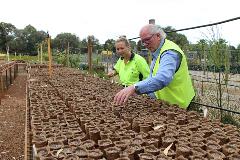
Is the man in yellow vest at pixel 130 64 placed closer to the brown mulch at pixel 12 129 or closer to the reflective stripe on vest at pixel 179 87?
the reflective stripe on vest at pixel 179 87

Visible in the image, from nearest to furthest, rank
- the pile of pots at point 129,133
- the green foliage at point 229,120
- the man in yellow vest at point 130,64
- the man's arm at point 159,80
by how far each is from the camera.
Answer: the pile of pots at point 129,133 → the man's arm at point 159,80 → the man in yellow vest at point 130,64 → the green foliage at point 229,120

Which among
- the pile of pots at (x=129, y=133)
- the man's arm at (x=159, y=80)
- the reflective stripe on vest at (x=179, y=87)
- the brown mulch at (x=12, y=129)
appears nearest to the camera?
the pile of pots at (x=129, y=133)

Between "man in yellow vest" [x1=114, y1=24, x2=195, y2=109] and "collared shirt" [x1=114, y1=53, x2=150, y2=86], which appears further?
"collared shirt" [x1=114, y1=53, x2=150, y2=86]

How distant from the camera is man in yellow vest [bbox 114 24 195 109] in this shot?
283cm

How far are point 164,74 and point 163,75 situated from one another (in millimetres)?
12

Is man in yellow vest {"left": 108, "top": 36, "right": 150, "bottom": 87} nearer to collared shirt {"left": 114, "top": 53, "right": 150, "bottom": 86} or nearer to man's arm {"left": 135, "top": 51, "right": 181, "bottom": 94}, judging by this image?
collared shirt {"left": 114, "top": 53, "right": 150, "bottom": 86}

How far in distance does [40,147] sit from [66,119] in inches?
28.0

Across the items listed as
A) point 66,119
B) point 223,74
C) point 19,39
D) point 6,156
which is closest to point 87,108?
point 66,119

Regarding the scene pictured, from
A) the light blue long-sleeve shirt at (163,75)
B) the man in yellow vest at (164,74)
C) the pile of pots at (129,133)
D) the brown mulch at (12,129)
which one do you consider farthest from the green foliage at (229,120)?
the brown mulch at (12,129)

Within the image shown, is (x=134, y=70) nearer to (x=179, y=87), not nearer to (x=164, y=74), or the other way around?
(x=179, y=87)

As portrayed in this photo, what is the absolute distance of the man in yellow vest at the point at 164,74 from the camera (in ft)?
9.29

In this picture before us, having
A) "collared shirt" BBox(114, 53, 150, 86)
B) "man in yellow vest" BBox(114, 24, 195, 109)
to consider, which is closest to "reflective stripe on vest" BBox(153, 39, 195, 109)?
"man in yellow vest" BBox(114, 24, 195, 109)

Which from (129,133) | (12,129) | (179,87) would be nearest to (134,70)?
(179,87)

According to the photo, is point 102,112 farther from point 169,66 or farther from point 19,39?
point 19,39
